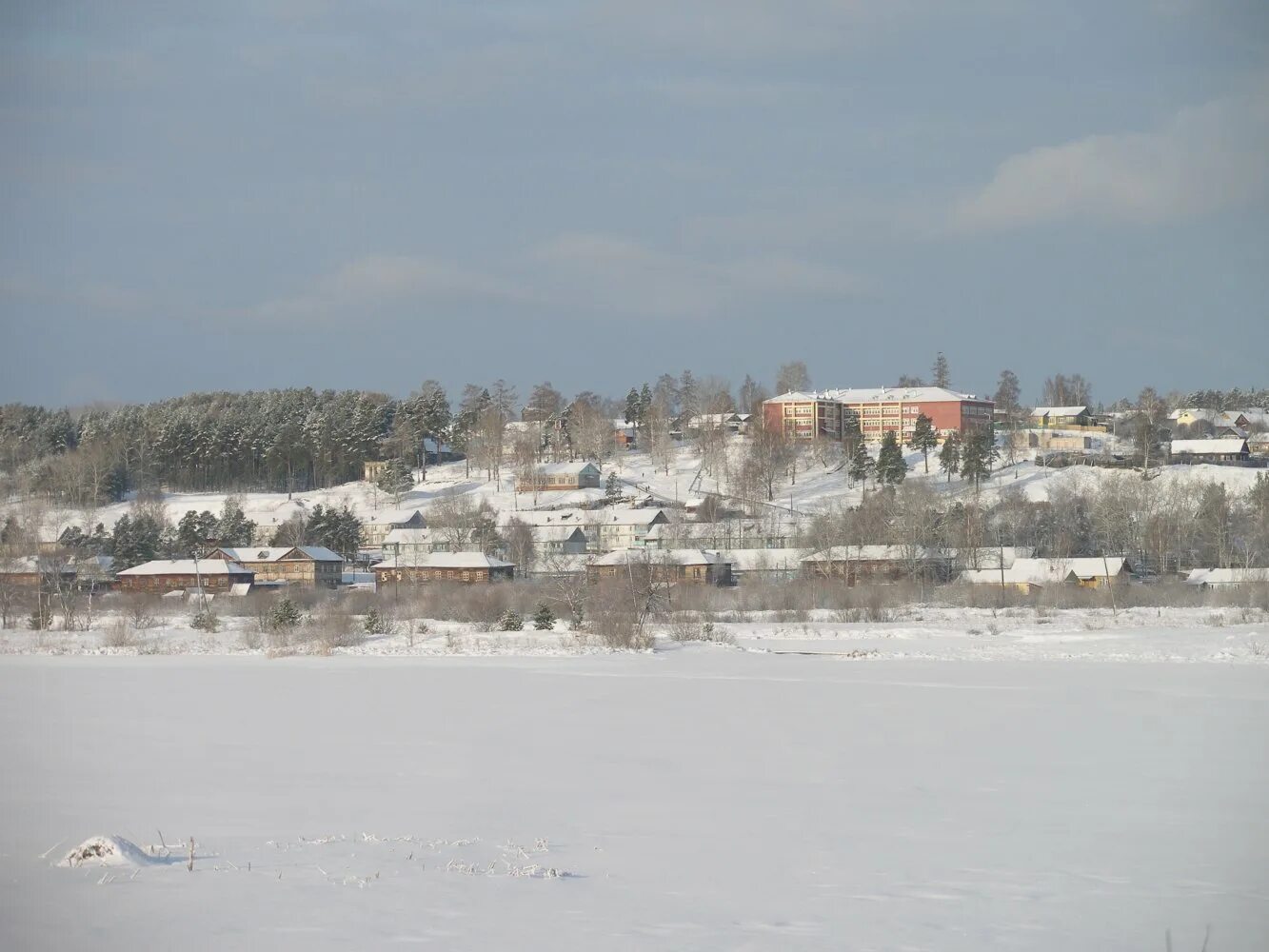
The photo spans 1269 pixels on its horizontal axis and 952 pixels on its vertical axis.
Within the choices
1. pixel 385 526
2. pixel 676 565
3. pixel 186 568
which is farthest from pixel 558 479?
pixel 186 568

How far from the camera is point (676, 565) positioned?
241 ft

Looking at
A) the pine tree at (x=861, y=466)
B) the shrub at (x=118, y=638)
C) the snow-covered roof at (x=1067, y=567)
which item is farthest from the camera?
the pine tree at (x=861, y=466)

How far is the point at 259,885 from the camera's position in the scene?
9.52 m

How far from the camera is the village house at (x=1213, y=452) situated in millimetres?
104250

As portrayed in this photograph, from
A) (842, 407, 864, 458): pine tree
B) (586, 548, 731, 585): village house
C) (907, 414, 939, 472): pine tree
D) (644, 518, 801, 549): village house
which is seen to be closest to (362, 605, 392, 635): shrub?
(586, 548, 731, 585): village house

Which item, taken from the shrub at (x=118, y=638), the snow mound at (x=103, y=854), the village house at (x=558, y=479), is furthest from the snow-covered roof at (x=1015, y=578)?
the snow mound at (x=103, y=854)

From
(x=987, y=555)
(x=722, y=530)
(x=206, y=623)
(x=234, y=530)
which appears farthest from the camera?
(x=722, y=530)

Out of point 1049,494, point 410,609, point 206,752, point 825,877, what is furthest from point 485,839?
point 1049,494

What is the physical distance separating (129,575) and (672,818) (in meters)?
71.6

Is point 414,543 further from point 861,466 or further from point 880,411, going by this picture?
point 880,411

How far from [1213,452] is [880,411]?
111ft

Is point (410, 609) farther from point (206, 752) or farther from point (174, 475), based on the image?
point (174, 475)

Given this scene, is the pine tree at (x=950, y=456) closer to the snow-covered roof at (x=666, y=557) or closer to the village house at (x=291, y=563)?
the snow-covered roof at (x=666, y=557)

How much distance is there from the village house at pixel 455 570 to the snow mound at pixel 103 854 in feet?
215
